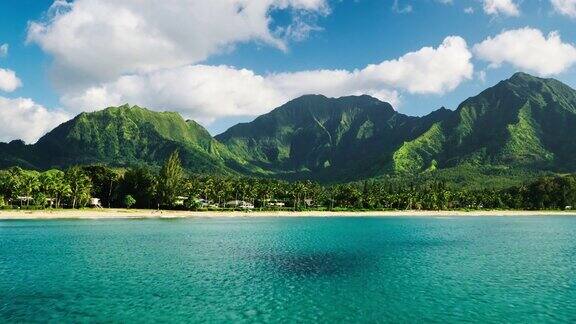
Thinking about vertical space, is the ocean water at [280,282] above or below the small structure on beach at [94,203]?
below

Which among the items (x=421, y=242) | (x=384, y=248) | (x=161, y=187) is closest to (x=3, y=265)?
(x=384, y=248)

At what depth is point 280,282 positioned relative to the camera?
45.7 m

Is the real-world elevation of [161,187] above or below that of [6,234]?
above

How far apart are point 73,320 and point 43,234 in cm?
6892

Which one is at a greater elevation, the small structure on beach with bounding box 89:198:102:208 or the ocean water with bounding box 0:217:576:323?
the small structure on beach with bounding box 89:198:102:208

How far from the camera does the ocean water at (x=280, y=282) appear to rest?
34.0 meters

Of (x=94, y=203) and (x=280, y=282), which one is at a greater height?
(x=94, y=203)

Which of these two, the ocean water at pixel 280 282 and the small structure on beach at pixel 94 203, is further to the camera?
the small structure on beach at pixel 94 203

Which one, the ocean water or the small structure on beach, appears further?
the small structure on beach

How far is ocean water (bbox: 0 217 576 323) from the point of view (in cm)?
3403

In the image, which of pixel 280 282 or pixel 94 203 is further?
pixel 94 203

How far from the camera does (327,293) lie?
41.1 meters

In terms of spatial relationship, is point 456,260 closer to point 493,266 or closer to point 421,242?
point 493,266

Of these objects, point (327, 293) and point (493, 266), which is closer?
point (327, 293)
